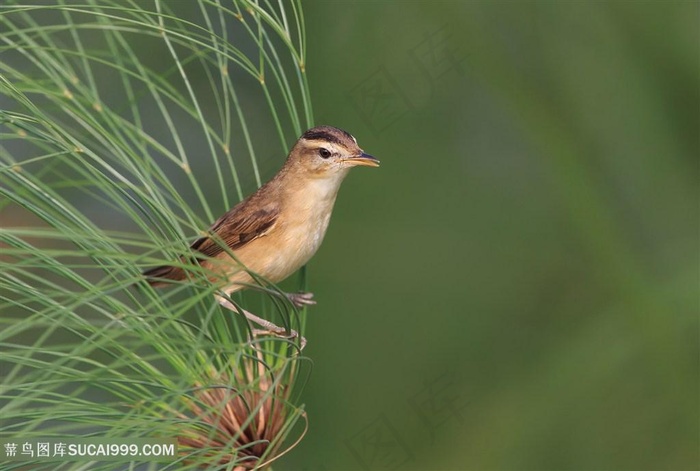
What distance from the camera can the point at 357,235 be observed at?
5590 millimetres

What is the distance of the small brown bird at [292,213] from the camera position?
10.8 feet

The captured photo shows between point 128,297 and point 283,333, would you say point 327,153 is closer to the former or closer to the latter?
point 283,333

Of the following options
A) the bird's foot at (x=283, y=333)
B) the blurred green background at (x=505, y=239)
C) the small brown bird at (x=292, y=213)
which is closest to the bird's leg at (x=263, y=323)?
the bird's foot at (x=283, y=333)

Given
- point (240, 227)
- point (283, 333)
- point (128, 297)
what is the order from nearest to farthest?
point (128, 297) → point (283, 333) → point (240, 227)

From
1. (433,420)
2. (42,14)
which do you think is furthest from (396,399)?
(42,14)

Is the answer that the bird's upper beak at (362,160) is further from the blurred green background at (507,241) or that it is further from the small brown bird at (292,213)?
the blurred green background at (507,241)

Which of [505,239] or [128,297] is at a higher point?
[505,239]

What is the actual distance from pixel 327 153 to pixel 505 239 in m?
2.46

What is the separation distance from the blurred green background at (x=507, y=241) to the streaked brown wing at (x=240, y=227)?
1759 mm

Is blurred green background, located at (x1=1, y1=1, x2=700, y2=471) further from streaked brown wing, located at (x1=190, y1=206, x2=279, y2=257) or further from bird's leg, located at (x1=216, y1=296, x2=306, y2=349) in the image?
bird's leg, located at (x1=216, y1=296, x2=306, y2=349)

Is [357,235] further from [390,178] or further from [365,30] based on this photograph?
[365,30]

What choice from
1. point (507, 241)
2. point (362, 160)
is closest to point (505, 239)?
point (507, 241)

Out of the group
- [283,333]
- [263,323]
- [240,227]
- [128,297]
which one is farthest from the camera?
[240,227]

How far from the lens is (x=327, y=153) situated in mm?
3430
